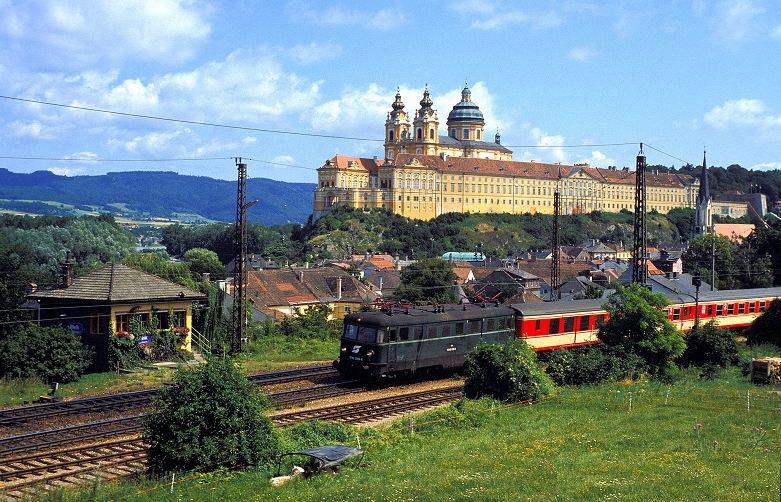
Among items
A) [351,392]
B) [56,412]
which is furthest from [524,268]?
[56,412]

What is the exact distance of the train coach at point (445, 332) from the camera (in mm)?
28391

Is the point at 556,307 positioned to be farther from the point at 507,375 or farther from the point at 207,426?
the point at 207,426

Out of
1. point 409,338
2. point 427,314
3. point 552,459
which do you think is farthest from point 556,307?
point 552,459

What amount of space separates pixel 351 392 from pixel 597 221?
143417mm

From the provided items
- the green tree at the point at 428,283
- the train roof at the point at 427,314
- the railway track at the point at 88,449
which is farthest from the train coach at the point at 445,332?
the green tree at the point at 428,283

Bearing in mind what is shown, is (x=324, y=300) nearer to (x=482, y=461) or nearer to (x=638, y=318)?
(x=638, y=318)

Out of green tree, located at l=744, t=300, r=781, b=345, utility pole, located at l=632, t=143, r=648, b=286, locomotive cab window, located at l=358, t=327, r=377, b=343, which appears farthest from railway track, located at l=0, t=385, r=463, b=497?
green tree, located at l=744, t=300, r=781, b=345

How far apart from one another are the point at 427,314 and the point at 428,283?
3197 cm

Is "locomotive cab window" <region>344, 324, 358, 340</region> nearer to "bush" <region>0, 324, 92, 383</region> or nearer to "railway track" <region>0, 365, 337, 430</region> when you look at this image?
"railway track" <region>0, 365, 337, 430</region>

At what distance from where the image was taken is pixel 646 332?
30.8 meters

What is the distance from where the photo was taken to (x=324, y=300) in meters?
62.1

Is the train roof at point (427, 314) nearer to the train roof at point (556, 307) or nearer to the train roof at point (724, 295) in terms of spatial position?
the train roof at point (556, 307)

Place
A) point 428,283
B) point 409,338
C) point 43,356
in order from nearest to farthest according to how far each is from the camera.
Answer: point 409,338 < point 43,356 < point 428,283

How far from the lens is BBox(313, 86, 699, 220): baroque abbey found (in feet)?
480
